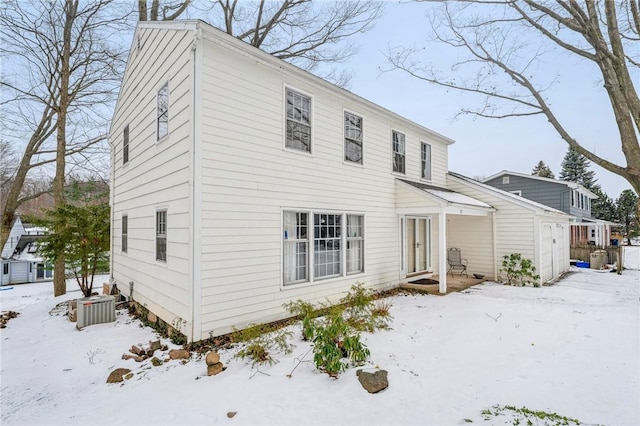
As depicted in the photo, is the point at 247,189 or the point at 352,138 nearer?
the point at 247,189

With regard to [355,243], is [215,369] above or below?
below

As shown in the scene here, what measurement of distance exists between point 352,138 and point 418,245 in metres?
5.11

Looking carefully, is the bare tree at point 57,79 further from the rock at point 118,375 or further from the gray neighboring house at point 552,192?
the gray neighboring house at point 552,192

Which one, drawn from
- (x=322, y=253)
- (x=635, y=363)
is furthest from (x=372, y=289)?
(x=635, y=363)

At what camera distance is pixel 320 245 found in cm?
768

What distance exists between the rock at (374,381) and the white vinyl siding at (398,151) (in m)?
7.38

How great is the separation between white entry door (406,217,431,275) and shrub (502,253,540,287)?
2.62 meters

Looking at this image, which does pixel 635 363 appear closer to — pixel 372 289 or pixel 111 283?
pixel 372 289

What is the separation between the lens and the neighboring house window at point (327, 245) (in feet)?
24.9

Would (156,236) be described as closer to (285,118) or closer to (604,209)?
(285,118)

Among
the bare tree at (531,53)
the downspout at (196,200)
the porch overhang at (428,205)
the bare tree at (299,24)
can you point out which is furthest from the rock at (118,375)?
the bare tree at (299,24)

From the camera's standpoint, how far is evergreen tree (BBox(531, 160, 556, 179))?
38281 mm

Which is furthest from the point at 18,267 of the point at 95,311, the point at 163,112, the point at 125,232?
the point at 163,112

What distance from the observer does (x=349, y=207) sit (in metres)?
8.45
